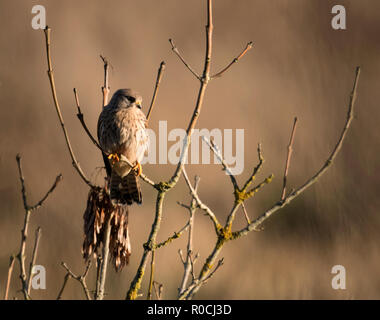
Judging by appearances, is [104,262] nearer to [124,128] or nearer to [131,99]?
[124,128]

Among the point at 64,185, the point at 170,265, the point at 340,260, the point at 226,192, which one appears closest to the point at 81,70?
the point at 64,185

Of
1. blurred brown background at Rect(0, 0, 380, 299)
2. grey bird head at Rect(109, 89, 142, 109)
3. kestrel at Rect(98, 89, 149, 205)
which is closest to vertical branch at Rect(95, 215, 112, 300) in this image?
kestrel at Rect(98, 89, 149, 205)

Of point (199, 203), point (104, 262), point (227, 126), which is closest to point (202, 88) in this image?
point (199, 203)

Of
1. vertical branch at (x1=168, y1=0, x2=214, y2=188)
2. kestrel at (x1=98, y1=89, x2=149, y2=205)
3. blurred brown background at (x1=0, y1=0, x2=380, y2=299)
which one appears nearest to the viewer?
vertical branch at (x1=168, y1=0, x2=214, y2=188)

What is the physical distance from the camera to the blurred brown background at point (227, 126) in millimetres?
6133

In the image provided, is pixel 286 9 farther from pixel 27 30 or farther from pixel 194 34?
pixel 27 30

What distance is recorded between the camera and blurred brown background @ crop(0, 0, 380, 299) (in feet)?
20.1

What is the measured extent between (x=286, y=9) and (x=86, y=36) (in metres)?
3.42

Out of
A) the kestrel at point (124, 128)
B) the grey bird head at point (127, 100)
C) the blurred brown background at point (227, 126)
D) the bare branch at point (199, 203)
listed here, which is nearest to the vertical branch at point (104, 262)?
the bare branch at point (199, 203)

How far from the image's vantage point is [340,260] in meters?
6.76

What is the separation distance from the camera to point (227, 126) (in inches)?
283

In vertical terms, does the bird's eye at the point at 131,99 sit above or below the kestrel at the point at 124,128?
above

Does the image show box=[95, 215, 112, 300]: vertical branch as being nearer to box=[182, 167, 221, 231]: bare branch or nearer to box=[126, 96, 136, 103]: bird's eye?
box=[182, 167, 221, 231]: bare branch

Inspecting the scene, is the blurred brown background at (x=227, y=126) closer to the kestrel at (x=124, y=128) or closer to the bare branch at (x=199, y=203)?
the kestrel at (x=124, y=128)
